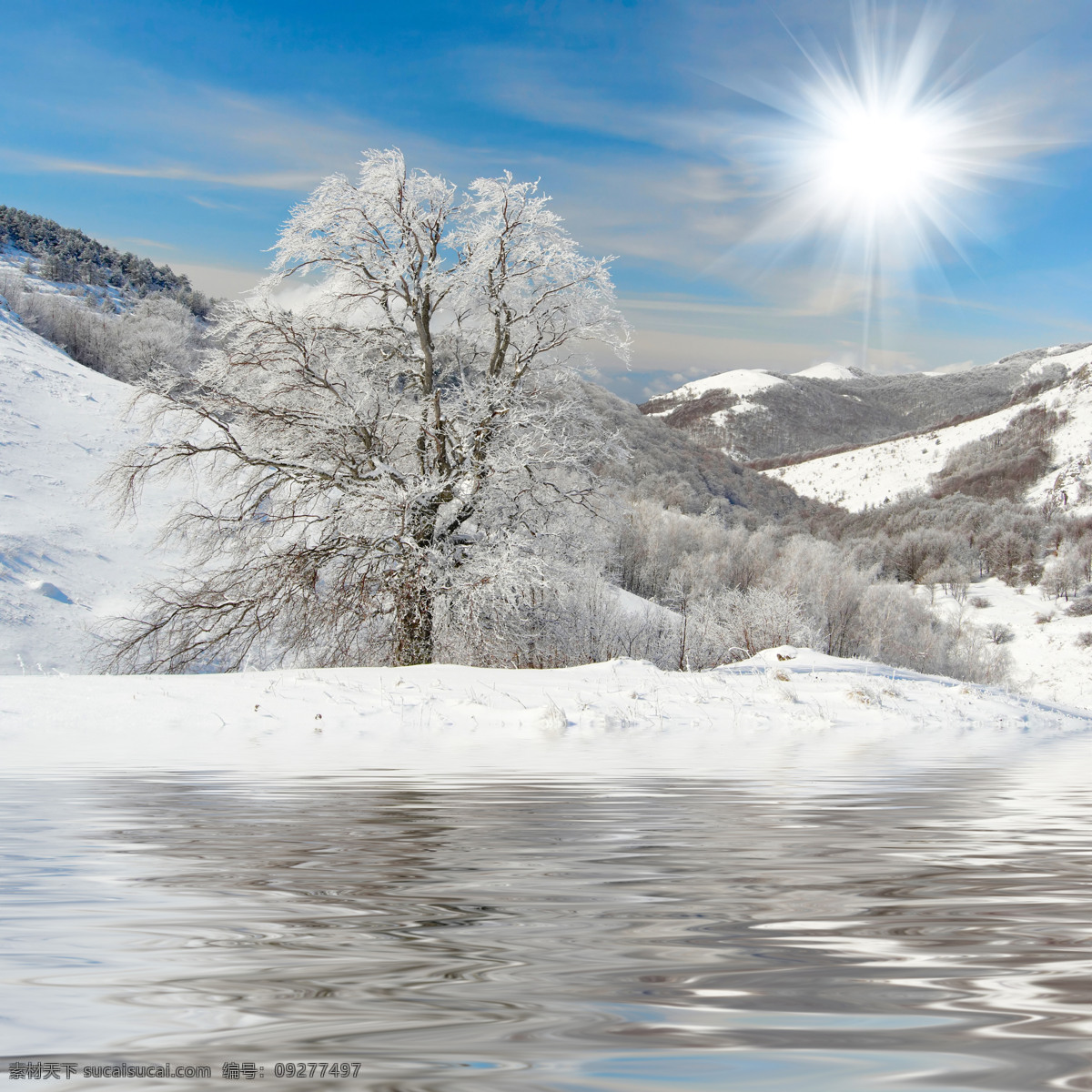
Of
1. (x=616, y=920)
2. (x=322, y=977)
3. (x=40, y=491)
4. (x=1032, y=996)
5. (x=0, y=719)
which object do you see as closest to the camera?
(x=1032, y=996)

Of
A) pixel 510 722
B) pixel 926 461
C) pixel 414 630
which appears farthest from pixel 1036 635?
pixel 926 461

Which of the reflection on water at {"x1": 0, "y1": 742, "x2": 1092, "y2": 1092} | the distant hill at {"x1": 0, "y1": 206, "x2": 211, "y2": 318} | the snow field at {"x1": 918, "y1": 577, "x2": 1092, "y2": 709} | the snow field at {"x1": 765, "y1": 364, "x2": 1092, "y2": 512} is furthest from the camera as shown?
the snow field at {"x1": 765, "y1": 364, "x2": 1092, "y2": 512}

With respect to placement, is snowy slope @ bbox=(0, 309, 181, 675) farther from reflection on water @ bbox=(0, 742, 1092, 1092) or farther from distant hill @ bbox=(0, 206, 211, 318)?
distant hill @ bbox=(0, 206, 211, 318)

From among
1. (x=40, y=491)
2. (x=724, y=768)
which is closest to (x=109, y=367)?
(x=40, y=491)

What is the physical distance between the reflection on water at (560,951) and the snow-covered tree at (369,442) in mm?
14277

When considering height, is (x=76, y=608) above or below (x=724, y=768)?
above

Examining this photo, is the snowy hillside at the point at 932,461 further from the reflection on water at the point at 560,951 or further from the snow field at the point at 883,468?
the reflection on water at the point at 560,951

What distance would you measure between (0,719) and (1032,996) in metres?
11.1


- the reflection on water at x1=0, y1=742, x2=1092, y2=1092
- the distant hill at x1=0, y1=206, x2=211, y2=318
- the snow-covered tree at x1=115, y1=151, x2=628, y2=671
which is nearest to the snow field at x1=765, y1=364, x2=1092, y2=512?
the distant hill at x1=0, y1=206, x2=211, y2=318

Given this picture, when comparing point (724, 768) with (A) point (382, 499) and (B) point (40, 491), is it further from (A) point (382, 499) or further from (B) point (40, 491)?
(B) point (40, 491)

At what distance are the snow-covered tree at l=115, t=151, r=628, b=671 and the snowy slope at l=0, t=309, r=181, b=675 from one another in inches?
76.0

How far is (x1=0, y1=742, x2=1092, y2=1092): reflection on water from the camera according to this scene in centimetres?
130

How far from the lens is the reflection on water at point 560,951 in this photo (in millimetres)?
1301

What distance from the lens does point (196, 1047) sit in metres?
1.35
